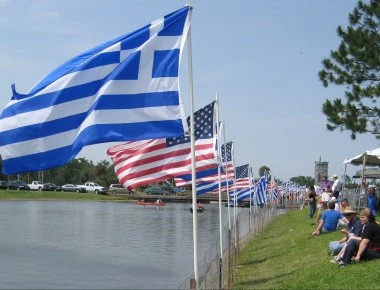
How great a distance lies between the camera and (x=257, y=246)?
25.7 m

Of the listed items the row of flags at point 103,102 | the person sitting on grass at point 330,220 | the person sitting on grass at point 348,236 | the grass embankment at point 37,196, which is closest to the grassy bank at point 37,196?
the grass embankment at point 37,196

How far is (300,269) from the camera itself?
604 inches

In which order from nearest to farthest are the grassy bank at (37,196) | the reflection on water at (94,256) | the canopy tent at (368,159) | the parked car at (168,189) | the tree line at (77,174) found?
the reflection on water at (94,256)
the canopy tent at (368,159)
the grassy bank at (37,196)
the parked car at (168,189)
the tree line at (77,174)

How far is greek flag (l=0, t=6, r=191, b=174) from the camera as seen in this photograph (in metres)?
9.62

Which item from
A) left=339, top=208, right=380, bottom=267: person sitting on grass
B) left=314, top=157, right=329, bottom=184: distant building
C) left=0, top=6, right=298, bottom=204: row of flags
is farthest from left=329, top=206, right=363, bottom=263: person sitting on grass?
left=314, top=157, right=329, bottom=184: distant building

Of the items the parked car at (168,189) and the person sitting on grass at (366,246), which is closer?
the person sitting on grass at (366,246)

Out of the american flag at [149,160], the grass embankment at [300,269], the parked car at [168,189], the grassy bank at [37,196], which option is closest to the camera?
the grass embankment at [300,269]

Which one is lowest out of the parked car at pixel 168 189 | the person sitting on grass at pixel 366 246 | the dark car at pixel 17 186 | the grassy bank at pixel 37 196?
the person sitting on grass at pixel 366 246

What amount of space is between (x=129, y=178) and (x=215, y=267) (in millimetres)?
3622

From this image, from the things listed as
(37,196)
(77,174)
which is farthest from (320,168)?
(77,174)

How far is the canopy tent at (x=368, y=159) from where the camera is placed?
87.0 ft

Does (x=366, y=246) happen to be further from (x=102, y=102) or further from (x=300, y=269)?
(x=102, y=102)

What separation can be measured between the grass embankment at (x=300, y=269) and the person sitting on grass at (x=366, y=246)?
241 millimetres

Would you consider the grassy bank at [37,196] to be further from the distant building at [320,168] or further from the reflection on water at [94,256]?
the reflection on water at [94,256]
